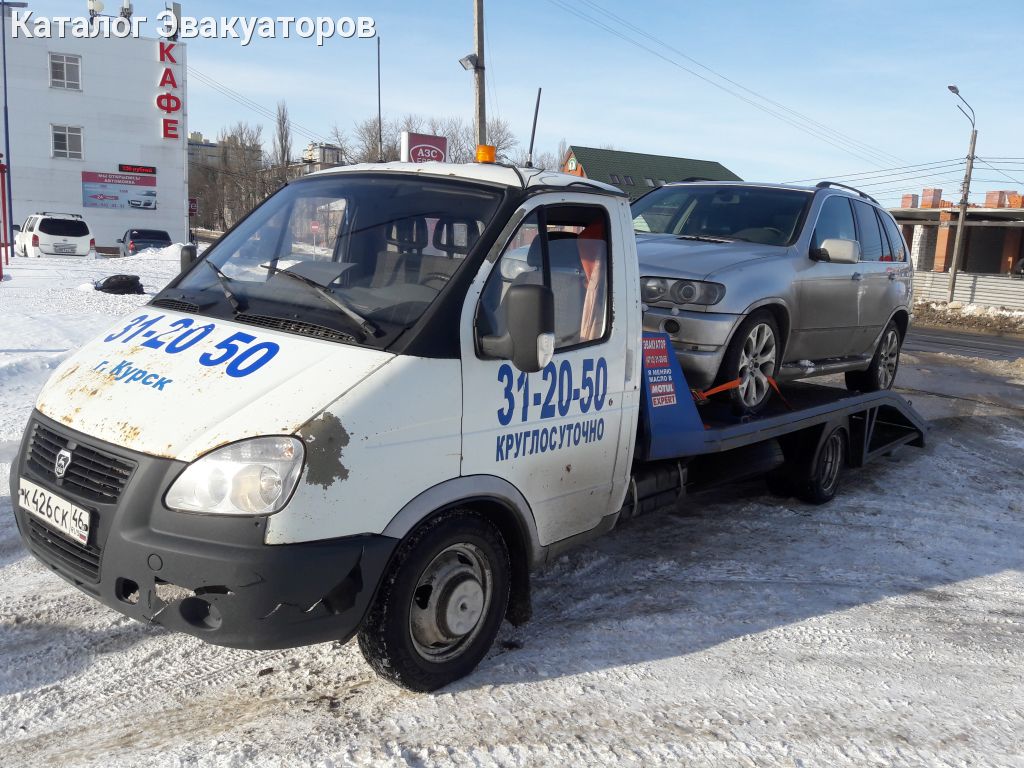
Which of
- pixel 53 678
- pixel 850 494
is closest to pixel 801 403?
pixel 850 494

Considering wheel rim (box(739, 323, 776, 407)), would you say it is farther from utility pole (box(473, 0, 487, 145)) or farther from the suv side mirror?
utility pole (box(473, 0, 487, 145))

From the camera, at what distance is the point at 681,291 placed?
5.72 m

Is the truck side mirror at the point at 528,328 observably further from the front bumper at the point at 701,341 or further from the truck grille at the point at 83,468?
the front bumper at the point at 701,341

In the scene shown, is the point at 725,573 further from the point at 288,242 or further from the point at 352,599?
the point at 288,242

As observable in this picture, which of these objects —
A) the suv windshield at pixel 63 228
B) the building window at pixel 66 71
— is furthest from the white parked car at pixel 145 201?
the suv windshield at pixel 63 228

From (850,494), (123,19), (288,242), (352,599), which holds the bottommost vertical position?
(850,494)

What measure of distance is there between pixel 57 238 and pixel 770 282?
27039 mm

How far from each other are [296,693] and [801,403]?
4.46m

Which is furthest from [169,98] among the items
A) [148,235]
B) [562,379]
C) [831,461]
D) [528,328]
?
[528,328]

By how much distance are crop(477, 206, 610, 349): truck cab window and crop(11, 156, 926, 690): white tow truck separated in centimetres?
1

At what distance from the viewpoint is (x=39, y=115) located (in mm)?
39594

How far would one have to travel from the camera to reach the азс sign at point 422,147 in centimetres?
987

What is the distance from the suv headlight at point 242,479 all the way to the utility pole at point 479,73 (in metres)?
14.4

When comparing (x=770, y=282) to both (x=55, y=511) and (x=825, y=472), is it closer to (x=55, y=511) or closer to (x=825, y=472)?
(x=825, y=472)
